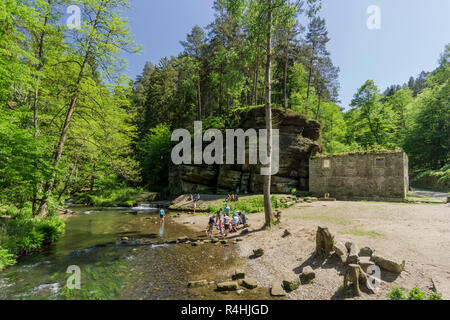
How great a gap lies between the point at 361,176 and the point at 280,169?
855cm

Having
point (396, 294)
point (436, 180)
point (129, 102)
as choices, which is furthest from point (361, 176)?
point (129, 102)

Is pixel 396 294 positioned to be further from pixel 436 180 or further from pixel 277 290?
pixel 436 180

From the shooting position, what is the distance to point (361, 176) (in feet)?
69.6

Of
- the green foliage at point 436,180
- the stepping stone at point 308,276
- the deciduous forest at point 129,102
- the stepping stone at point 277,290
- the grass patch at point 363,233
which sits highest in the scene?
the deciduous forest at point 129,102

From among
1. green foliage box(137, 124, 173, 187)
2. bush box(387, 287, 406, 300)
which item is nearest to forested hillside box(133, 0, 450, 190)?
green foliage box(137, 124, 173, 187)

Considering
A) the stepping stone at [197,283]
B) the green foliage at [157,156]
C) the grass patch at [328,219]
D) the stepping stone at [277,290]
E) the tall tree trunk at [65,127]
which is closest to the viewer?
the stepping stone at [277,290]

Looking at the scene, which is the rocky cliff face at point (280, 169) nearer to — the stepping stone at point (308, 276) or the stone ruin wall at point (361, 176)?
the stone ruin wall at point (361, 176)

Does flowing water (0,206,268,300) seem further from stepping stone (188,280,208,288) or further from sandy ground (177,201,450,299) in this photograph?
sandy ground (177,201,450,299)

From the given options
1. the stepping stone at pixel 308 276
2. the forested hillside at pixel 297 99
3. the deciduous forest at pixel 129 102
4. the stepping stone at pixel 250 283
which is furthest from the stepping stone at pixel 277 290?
the forested hillside at pixel 297 99

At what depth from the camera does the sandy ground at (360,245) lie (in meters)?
5.79

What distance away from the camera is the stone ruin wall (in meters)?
19.4

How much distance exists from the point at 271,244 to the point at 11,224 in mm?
12822

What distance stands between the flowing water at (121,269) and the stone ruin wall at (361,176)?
54.4 ft

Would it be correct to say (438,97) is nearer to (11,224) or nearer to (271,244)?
(271,244)
